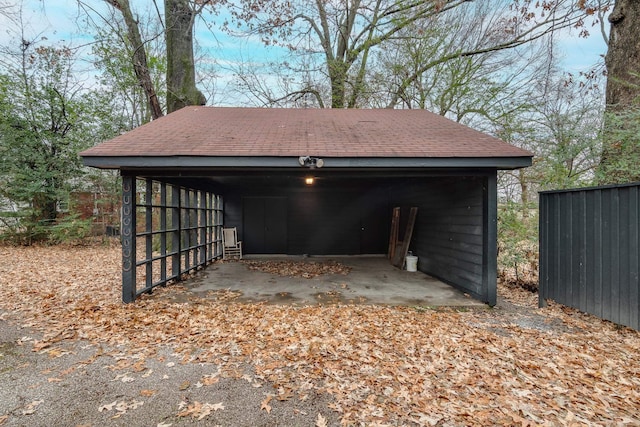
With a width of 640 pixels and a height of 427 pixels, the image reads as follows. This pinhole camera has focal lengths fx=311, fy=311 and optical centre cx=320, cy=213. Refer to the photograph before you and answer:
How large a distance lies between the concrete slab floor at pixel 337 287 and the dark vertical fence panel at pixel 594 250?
1.10 m

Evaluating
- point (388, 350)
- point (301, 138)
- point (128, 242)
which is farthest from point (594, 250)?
point (128, 242)

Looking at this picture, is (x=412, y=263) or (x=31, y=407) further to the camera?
(x=412, y=263)

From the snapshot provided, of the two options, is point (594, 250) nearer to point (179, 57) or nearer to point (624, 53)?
point (624, 53)

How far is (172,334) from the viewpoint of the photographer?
3447 mm

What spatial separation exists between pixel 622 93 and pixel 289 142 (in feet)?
18.0

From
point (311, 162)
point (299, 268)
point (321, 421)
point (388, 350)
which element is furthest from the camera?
point (299, 268)

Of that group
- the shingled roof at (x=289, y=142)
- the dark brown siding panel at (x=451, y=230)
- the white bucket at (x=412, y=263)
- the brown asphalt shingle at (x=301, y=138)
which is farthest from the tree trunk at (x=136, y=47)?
the white bucket at (x=412, y=263)

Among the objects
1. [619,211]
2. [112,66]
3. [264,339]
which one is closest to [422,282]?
[619,211]

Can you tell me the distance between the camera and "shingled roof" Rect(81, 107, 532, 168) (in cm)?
427

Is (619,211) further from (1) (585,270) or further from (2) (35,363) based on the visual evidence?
(2) (35,363)

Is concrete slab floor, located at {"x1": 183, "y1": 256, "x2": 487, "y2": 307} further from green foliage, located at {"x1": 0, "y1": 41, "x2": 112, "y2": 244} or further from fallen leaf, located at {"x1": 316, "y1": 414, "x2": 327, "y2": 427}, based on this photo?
green foliage, located at {"x1": 0, "y1": 41, "x2": 112, "y2": 244}

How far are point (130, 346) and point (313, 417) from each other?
2.16 meters

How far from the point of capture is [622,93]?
5078 millimetres

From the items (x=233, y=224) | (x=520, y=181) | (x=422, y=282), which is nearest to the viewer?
(x=422, y=282)
